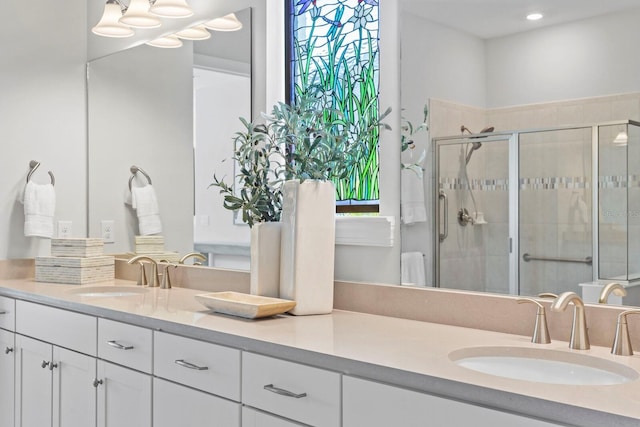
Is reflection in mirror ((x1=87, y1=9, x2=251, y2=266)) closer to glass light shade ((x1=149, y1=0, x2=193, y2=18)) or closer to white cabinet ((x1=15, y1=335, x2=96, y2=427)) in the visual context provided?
glass light shade ((x1=149, y1=0, x2=193, y2=18))

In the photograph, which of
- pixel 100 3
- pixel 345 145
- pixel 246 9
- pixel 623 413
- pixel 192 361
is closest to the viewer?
pixel 623 413

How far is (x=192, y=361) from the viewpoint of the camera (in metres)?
1.87

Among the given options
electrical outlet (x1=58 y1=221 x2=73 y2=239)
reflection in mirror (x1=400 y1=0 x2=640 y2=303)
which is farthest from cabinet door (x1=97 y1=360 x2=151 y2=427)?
electrical outlet (x1=58 y1=221 x2=73 y2=239)

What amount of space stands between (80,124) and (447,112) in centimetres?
215

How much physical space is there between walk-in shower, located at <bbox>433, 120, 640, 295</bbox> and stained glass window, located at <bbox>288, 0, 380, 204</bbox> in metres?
0.33

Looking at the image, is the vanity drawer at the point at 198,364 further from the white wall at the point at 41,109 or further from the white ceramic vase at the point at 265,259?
the white wall at the point at 41,109

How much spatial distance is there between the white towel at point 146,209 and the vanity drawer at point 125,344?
885 mm

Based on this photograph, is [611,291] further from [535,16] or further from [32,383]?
[32,383]

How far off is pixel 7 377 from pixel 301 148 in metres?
1.61

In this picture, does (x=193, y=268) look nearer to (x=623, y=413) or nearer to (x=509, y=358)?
(x=509, y=358)

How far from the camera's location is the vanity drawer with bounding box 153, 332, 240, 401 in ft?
5.74

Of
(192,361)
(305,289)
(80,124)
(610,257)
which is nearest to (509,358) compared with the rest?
(610,257)

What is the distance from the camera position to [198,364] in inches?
72.9

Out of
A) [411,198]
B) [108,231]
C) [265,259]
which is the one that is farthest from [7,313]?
[411,198]
